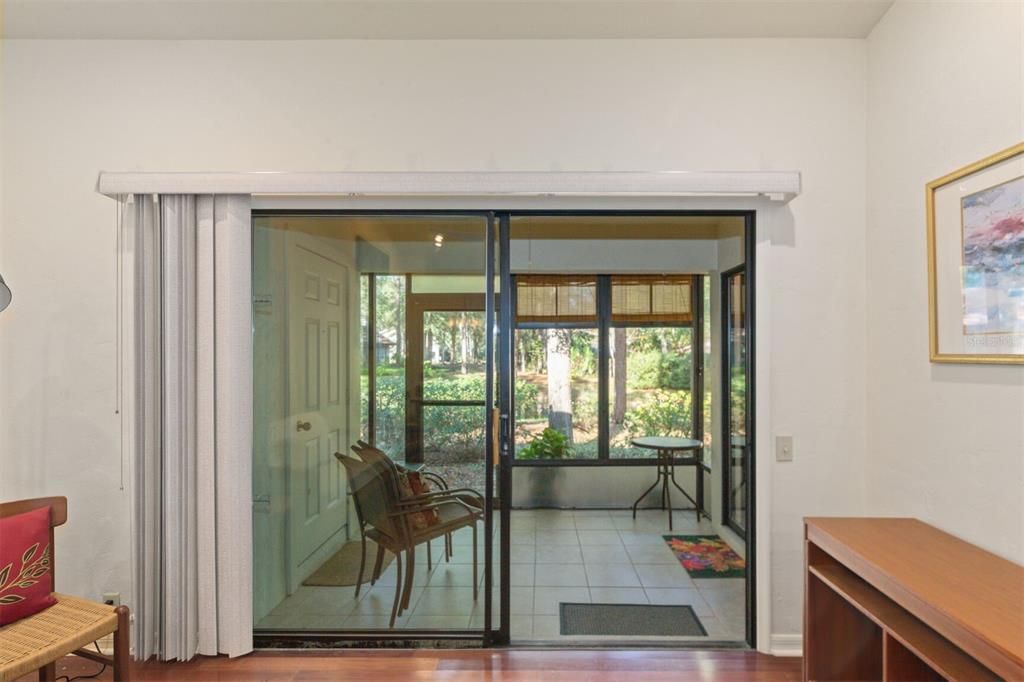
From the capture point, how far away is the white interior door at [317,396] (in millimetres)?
2625

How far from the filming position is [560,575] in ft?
11.3

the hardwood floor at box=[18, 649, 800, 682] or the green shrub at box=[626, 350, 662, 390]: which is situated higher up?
the green shrub at box=[626, 350, 662, 390]

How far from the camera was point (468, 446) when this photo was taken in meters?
2.64

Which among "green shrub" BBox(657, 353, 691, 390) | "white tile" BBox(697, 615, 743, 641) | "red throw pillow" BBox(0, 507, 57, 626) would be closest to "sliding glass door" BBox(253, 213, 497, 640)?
"red throw pillow" BBox(0, 507, 57, 626)

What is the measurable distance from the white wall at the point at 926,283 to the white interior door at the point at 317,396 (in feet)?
7.49

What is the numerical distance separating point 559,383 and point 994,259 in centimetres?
364

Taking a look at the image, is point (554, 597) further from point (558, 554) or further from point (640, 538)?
point (640, 538)

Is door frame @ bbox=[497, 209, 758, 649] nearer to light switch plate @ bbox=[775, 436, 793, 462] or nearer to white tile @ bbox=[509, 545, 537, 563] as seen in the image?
light switch plate @ bbox=[775, 436, 793, 462]

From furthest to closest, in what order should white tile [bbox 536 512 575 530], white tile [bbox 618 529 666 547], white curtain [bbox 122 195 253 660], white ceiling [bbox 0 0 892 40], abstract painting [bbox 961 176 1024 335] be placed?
white tile [bbox 536 512 575 530], white tile [bbox 618 529 666 547], white curtain [bbox 122 195 253 660], white ceiling [bbox 0 0 892 40], abstract painting [bbox 961 176 1024 335]

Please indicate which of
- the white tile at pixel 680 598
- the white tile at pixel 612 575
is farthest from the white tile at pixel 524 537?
the white tile at pixel 680 598

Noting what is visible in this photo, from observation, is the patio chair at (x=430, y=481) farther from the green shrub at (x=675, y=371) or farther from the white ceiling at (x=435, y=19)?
the green shrub at (x=675, y=371)

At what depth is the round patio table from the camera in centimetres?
477

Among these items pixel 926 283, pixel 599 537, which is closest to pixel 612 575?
pixel 599 537

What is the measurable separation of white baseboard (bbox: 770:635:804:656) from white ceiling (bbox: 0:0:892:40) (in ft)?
8.51
